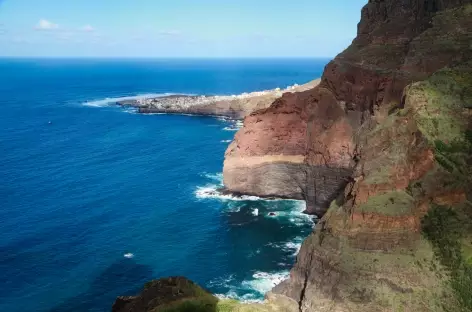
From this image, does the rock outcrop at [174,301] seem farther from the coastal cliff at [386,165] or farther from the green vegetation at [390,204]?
the green vegetation at [390,204]

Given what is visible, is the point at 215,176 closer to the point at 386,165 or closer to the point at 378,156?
the point at 378,156

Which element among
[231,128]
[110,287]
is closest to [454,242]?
[110,287]

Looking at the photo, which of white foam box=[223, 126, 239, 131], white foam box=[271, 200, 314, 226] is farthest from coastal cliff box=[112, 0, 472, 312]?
white foam box=[223, 126, 239, 131]

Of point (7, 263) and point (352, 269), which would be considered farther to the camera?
point (7, 263)

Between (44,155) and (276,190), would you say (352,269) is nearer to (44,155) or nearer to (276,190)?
(276,190)

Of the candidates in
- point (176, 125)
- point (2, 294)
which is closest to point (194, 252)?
point (2, 294)

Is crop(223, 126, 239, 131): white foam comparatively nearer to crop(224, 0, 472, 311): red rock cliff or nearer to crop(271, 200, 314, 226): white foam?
crop(224, 0, 472, 311): red rock cliff
